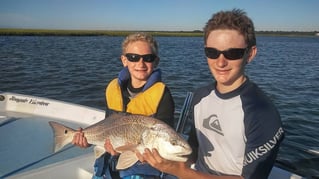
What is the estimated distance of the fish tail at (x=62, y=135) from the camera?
346 centimetres

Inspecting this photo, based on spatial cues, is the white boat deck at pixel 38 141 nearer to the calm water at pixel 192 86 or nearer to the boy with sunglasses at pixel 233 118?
the boy with sunglasses at pixel 233 118

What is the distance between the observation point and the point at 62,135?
349cm

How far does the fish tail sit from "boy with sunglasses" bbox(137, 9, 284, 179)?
1117mm

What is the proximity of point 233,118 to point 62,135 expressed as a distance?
1911mm

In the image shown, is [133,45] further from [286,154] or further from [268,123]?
[286,154]

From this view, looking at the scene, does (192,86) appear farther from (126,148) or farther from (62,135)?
(126,148)

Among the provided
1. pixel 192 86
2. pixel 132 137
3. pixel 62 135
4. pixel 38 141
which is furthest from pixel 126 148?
pixel 192 86

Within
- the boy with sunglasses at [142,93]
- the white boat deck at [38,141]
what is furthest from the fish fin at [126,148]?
the white boat deck at [38,141]

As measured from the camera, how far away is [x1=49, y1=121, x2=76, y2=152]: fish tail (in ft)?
11.4

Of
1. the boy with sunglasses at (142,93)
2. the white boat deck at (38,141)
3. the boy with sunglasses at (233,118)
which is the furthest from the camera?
the white boat deck at (38,141)

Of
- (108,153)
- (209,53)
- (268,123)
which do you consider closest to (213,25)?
(209,53)

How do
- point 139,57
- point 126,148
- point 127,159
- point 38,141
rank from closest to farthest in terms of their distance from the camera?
1. point 127,159
2. point 126,148
3. point 139,57
4. point 38,141

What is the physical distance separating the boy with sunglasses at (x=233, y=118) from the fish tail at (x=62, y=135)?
112 cm

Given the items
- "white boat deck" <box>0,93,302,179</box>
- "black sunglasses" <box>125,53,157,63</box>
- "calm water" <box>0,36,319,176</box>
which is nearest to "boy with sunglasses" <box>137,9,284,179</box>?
"black sunglasses" <box>125,53,157,63</box>
